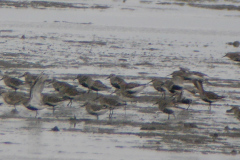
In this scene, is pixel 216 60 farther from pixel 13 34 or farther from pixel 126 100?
pixel 13 34

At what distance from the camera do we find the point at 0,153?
8.59 meters

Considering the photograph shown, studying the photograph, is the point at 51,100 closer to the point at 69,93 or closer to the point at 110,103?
the point at 69,93

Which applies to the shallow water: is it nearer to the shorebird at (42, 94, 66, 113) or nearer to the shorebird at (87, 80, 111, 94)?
the shorebird at (42, 94, 66, 113)

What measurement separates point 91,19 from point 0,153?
2129 centimetres

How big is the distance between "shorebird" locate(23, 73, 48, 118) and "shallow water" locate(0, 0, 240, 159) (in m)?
0.24

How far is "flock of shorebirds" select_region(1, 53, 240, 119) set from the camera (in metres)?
11.2

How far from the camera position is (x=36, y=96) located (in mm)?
11195

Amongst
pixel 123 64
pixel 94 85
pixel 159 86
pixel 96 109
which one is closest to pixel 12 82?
pixel 94 85

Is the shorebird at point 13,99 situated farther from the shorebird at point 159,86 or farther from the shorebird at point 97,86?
the shorebird at point 159,86

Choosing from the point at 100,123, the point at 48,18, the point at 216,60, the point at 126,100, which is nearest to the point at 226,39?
the point at 216,60

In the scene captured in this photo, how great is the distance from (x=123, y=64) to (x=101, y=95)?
199 inches

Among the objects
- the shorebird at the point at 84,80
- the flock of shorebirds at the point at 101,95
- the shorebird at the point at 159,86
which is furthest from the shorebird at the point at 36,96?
the shorebird at the point at 159,86

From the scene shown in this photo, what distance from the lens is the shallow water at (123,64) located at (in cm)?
926

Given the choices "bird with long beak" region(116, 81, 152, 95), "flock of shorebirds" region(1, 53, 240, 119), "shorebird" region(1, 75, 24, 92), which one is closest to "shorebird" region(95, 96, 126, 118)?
"flock of shorebirds" region(1, 53, 240, 119)
